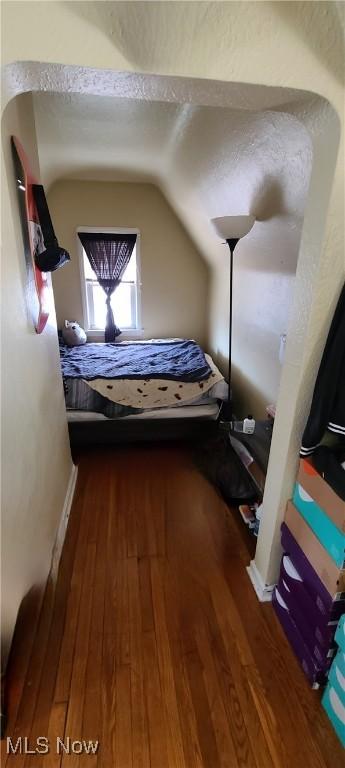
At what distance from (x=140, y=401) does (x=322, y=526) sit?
65.0 inches

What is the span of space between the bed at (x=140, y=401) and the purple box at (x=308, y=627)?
4.66 ft

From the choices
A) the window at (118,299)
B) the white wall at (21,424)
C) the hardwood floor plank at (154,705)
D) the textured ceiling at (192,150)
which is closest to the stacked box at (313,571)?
the hardwood floor plank at (154,705)

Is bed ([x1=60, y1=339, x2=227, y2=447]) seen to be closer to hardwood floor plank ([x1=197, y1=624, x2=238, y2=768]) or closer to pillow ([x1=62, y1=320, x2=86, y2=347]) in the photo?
pillow ([x1=62, y1=320, x2=86, y2=347])

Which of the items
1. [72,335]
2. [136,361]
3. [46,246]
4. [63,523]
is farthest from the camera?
[72,335]

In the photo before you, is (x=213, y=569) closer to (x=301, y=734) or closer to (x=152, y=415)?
(x=301, y=734)

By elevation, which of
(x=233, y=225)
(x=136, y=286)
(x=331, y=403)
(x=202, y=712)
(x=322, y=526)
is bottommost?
(x=202, y=712)

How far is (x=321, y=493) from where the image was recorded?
118 centimetres

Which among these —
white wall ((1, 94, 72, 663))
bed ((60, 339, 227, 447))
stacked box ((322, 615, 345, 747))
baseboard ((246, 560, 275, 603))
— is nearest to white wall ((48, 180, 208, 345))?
bed ((60, 339, 227, 447))

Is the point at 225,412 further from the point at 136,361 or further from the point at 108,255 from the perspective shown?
the point at 108,255

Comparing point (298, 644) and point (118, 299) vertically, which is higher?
point (118, 299)

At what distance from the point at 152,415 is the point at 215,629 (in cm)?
146

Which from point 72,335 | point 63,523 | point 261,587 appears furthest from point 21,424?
point 72,335

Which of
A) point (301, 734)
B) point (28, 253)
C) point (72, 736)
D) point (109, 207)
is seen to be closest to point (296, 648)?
point (301, 734)

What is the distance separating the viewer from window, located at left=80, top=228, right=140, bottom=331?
396cm
